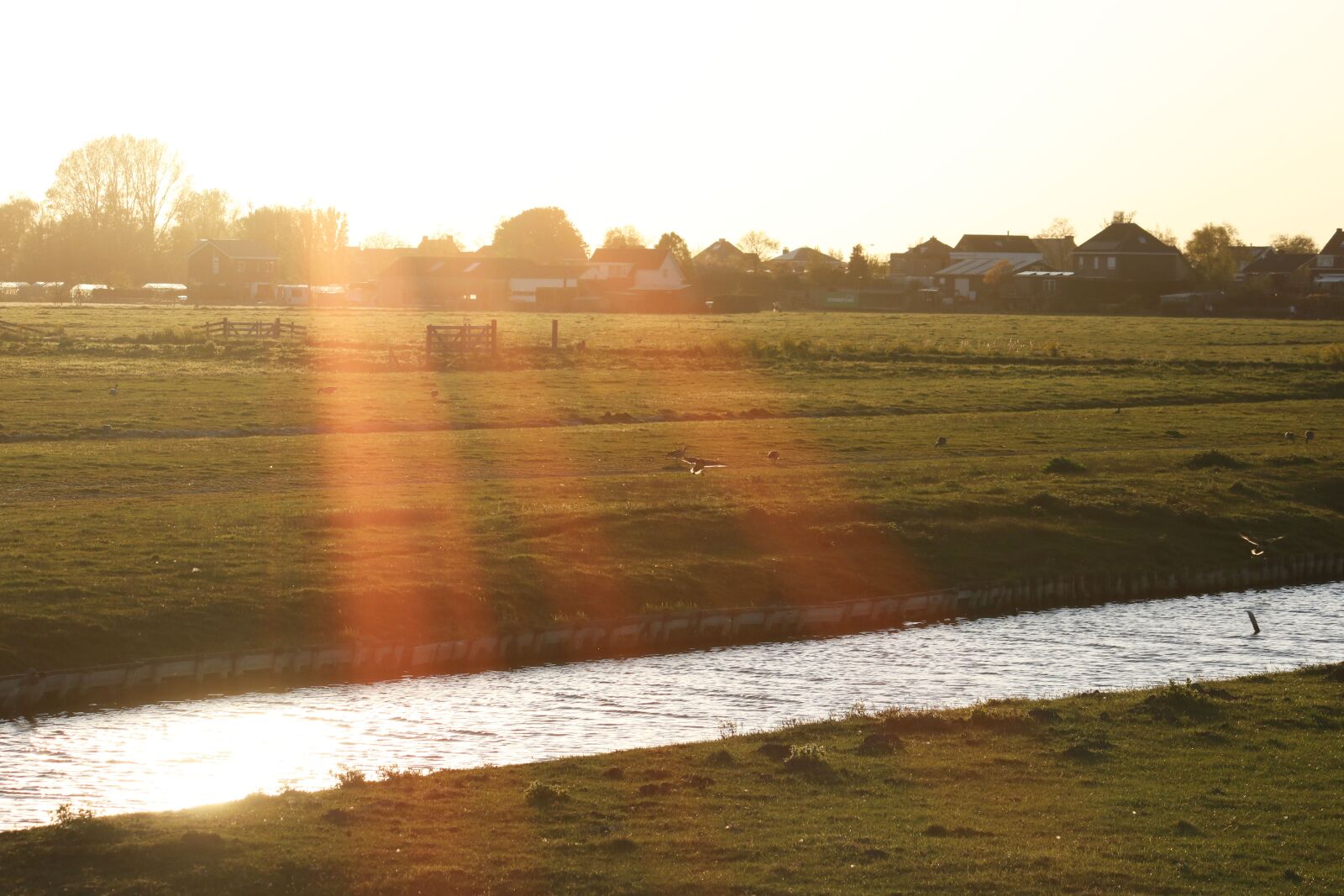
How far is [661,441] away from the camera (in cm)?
4925

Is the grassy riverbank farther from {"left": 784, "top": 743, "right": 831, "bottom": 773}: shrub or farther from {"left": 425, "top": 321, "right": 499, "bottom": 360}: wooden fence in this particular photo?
{"left": 425, "top": 321, "right": 499, "bottom": 360}: wooden fence

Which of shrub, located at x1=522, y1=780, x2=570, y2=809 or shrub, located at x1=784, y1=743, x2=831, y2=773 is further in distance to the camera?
shrub, located at x1=784, y1=743, x2=831, y2=773

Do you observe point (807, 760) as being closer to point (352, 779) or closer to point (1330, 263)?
point (352, 779)

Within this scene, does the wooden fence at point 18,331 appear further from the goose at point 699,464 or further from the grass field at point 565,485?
the goose at point 699,464

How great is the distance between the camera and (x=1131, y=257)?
191125mm

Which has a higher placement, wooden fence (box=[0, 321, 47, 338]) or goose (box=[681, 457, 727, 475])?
wooden fence (box=[0, 321, 47, 338])

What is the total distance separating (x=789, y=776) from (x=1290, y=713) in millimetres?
7694

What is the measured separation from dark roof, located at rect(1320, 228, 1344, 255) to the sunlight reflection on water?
179467 millimetres

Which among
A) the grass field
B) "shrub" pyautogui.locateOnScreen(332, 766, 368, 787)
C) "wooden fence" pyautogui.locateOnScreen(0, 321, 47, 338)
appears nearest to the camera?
"shrub" pyautogui.locateOnScreen(332, 766, 368, 787)

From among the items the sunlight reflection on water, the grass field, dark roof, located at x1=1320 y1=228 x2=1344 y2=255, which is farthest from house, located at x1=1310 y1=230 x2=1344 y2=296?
the sunlight reflection on water

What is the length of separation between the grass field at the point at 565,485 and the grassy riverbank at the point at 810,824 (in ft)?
34.1

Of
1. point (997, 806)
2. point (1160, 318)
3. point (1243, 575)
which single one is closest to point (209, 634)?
point (997, 806)

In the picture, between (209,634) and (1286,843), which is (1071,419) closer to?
(209,634)

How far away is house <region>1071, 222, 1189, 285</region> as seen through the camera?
190250 millimetres
